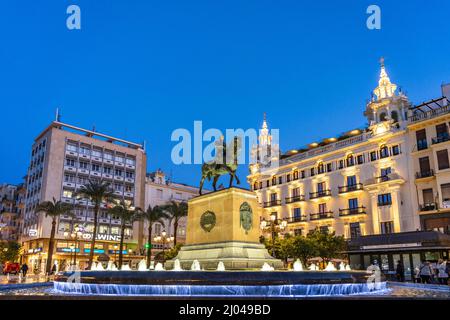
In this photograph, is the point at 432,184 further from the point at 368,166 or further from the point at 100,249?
the point at 100,249

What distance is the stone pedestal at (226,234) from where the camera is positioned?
1670 cm

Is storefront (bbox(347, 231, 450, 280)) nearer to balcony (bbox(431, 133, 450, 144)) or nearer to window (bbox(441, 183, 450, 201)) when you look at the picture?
window (bbox(441, 183, 450, 201))

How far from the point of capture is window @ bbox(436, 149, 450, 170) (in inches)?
1705

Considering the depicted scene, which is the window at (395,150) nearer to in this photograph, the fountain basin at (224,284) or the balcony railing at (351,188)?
the balcony railing at (351,188)

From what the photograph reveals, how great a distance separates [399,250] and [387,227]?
657 centimetres

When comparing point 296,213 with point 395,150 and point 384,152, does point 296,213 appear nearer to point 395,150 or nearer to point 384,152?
point 384,152

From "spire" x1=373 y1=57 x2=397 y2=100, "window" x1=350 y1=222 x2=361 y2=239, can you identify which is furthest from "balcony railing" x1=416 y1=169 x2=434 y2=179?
"spire" x1=373 y1=57 x2=397 y2=100

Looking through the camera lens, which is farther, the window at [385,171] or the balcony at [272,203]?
the balcony at [272,203]

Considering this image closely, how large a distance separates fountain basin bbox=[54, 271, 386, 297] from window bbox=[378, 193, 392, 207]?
38.8 metres

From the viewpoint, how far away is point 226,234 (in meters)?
17.5

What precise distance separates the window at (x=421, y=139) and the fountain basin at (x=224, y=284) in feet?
128

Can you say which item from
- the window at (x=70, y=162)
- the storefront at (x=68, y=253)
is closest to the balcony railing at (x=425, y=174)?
the storefront at (x=68, y=253)

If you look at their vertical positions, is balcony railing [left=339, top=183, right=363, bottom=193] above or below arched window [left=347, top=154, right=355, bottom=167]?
below
